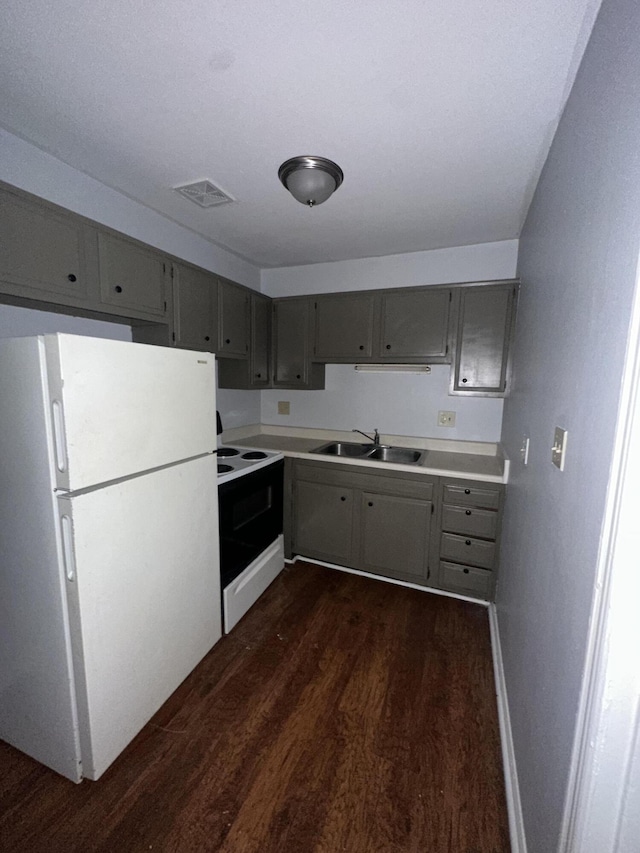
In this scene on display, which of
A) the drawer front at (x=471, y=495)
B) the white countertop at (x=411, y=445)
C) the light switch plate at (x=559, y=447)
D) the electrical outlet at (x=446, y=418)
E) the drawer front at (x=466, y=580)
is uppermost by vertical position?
the light switch plate at (x=559, y=447)

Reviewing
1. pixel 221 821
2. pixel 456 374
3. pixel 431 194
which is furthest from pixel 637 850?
pixel 431 194

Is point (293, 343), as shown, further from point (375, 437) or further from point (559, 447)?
point (559, 447)

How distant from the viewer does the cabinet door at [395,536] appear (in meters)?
2.27

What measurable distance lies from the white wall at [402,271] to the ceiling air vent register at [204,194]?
118cm

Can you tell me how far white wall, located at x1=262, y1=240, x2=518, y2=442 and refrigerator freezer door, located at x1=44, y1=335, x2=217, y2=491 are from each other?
1554 millimetres

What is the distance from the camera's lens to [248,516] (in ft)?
7.10

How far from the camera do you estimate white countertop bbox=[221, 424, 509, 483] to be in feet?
7.07

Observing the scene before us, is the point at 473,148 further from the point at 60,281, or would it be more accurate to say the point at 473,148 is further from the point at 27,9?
the point at 60,281

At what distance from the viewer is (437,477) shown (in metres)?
2.20

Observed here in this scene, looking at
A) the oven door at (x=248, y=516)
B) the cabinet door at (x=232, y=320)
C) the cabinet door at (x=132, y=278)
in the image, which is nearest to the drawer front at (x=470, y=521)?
the oven door at (x=248, y=516)

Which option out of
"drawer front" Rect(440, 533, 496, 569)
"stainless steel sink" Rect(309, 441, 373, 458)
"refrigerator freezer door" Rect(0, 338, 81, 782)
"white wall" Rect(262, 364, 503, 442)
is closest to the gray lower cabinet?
"drawer front" Rect(440, 533, 496, 569)

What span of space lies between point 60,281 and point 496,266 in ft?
8.67

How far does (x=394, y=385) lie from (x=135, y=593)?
2.23 metres

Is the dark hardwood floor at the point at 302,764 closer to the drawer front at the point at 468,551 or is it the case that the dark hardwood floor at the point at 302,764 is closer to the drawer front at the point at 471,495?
the drawer front at the point at 468,551
